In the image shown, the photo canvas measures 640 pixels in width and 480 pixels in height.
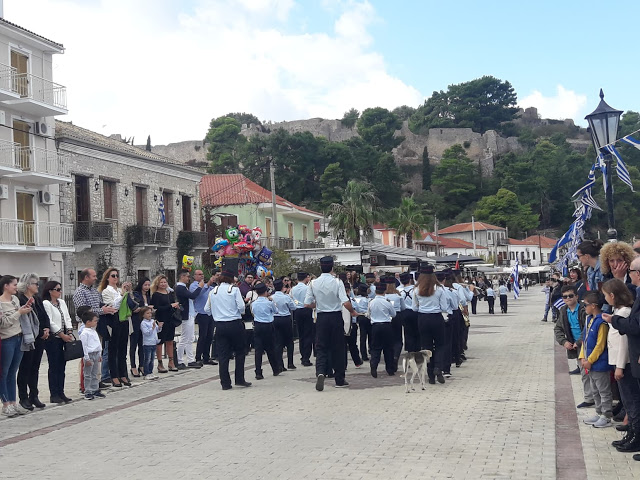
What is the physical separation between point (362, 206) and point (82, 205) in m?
24.3

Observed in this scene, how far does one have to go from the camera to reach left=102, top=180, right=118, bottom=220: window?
107 feet

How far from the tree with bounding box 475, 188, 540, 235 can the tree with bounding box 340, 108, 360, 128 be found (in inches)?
1039

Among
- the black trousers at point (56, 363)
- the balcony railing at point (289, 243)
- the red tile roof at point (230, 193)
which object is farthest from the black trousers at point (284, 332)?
the red tile roof at point (230, 193)

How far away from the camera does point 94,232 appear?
3130 centimetres

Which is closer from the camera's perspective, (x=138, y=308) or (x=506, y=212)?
(x=138, y=308)

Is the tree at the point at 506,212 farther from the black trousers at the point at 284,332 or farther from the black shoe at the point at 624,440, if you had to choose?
the black shoe at the point at 624,440

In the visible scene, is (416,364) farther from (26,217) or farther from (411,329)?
(26,217)

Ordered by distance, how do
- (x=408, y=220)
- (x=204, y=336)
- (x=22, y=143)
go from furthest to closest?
(x=408, y=220) < (x=22, y=143) < (x=204, y=336)

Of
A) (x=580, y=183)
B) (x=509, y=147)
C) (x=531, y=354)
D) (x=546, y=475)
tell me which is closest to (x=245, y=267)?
(x=531, y=354)

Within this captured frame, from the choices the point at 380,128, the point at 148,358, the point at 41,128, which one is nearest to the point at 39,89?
the point at 41,128

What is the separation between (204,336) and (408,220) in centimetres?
5300

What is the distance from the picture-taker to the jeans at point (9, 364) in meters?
10.0

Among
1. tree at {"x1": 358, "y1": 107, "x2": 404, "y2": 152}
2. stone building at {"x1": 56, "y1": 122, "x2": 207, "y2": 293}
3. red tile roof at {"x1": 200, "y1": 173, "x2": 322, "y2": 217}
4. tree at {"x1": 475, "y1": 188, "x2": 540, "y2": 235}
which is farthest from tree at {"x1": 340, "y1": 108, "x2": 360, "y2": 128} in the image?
stone building at {"x1": 56, "y1": 122, "x2": 207, "y2": 293}

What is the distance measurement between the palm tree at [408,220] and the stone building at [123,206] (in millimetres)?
31531
